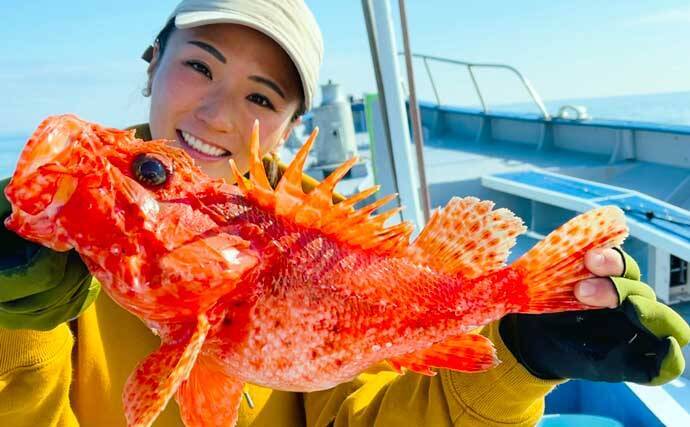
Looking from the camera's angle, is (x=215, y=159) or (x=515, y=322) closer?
(x=515, y=322)

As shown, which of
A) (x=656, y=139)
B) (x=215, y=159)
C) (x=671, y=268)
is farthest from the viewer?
(x=656, y=139)

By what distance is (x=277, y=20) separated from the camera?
212 centimetres

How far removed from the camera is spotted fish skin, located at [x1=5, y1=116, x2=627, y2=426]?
1221 millimetres

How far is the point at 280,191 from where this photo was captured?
1432 mm

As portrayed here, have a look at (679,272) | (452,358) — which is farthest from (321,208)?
(679,272)

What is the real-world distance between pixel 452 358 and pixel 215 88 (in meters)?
1.37

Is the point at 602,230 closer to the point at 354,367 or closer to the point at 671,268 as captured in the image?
the point at 354,367

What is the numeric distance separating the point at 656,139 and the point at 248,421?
9455 millimetres

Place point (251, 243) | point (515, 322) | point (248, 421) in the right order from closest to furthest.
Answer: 1. point (251, 243)
2. point (515, 322)
3. point (248, 421)

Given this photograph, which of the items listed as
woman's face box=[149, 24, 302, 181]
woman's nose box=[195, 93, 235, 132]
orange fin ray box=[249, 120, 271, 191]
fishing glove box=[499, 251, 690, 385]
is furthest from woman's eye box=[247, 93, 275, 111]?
fishing glove box=[499, 251, 690, 385]

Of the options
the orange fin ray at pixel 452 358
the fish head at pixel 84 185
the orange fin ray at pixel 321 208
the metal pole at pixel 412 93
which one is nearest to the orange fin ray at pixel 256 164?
the orange fin ray at pixel 321 208

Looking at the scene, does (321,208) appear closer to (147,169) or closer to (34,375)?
(147,169)

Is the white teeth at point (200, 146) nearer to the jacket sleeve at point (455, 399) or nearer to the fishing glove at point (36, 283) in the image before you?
the fishing glove at point (36, 283)

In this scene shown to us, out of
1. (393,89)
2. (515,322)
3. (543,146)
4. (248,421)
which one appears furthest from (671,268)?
(543,146)
